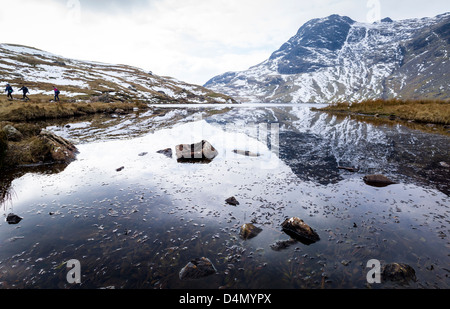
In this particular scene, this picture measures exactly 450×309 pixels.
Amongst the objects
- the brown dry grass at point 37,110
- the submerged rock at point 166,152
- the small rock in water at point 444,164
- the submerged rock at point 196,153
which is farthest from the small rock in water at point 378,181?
the brown dry grass at point 37,110

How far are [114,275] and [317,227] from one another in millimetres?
8668

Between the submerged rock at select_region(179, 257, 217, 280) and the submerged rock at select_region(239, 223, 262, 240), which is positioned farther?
the submerged rock at select_region(239, 223, 262, 240)

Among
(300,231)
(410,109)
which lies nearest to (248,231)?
(300,231)

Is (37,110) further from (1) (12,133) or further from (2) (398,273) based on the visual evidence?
(2) (398,273)

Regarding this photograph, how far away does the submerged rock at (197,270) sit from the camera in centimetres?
695

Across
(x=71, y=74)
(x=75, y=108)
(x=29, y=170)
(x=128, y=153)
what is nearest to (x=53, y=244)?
(x=29, y=170)

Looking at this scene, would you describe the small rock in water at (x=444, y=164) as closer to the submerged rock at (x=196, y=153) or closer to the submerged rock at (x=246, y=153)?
the submerged rock at (x=246, y=153)

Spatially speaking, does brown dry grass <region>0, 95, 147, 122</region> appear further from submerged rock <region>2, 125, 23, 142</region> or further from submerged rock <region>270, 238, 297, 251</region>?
submerged rock <region>270, 238, 297, 251</region>

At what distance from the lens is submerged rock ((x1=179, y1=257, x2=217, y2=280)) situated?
6.95 metres

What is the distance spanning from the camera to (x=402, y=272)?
270 inches

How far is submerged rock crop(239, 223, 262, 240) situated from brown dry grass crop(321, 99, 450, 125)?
50.2 meters

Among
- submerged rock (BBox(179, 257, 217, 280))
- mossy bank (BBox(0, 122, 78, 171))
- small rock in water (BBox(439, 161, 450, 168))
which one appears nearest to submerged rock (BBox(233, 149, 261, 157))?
submerged rock (BBox(179, 257, 217, 280))

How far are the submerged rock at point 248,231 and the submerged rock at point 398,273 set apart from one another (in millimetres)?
4604
